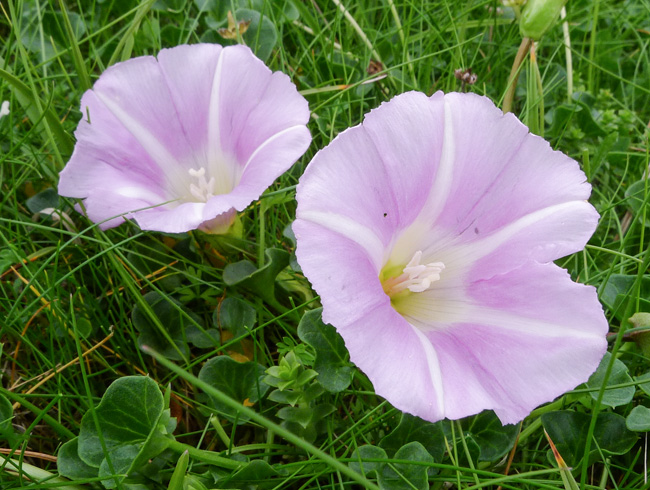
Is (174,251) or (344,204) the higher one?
(344,204)

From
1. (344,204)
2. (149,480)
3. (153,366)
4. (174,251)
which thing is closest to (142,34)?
(174,251)

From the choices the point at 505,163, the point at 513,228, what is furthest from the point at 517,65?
the point at 513,228

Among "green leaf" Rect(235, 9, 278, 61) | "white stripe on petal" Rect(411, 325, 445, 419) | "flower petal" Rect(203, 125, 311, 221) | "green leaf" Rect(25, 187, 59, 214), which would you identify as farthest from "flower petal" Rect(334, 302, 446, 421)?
"green leaf" Rect(235, 9, 278, 61)

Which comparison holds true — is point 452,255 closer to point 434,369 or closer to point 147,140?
point 434,369

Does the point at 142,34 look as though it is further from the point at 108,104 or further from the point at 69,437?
the point at 69,437

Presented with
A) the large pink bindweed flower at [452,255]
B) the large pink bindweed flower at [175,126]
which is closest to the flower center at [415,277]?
the large pink bindweed flower at [452,255]

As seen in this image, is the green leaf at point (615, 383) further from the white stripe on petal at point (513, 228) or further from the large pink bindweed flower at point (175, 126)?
the large pink bindweed flower at point (175, 126)
